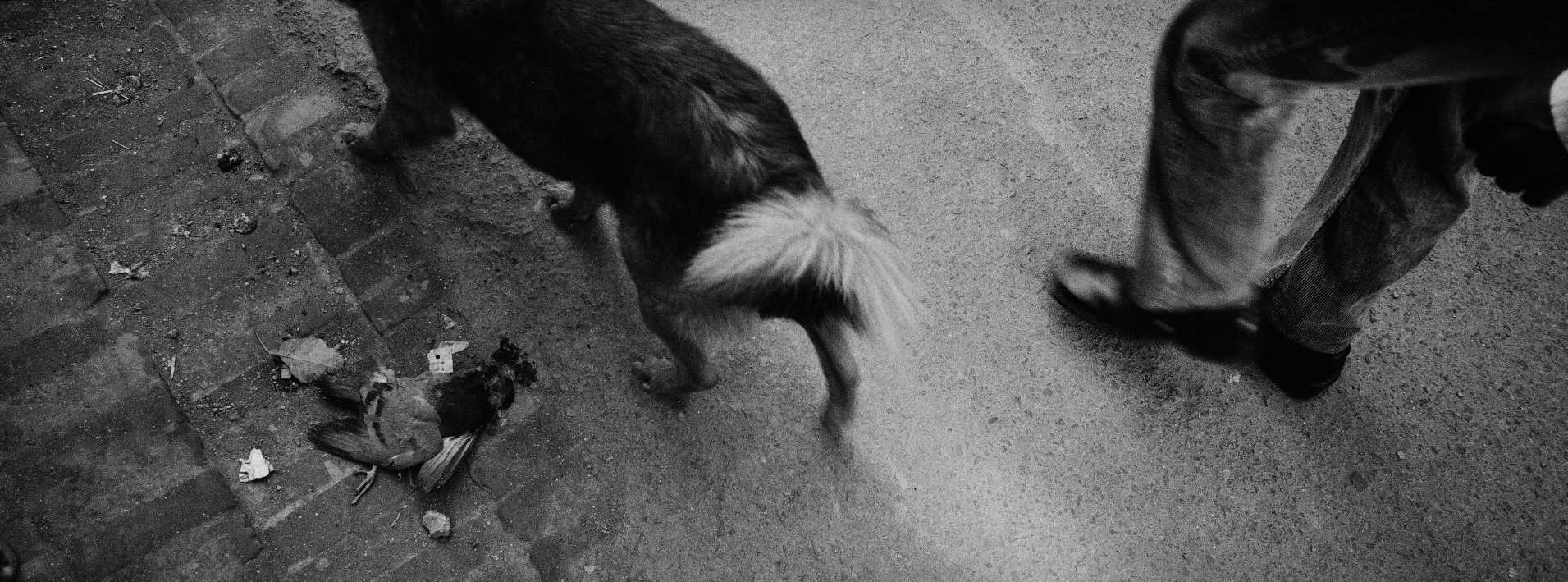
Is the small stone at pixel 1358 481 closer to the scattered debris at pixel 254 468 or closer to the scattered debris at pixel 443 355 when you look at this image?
the scattered debris at pixel 443 355

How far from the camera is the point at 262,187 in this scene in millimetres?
2611

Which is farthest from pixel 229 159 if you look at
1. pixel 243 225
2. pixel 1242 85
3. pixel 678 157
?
pixel 1242 85

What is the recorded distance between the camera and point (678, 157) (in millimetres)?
1793

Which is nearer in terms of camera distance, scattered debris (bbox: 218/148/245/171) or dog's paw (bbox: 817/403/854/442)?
dog's paw (bbox: 817/403/854/442)

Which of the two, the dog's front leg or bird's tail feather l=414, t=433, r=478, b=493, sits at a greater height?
the dog's front leg

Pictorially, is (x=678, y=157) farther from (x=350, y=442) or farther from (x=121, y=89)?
(x=121, y=89)

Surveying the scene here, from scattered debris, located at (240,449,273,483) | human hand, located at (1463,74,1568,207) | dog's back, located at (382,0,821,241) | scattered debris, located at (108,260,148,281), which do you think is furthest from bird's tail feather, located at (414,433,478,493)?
human hand, located at (1463,74,1568,207)

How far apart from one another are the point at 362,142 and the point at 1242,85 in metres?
2.39

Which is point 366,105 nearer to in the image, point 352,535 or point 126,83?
point 126,83

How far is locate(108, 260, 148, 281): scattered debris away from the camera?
245 centimetres

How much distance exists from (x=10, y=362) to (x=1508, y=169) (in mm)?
3519

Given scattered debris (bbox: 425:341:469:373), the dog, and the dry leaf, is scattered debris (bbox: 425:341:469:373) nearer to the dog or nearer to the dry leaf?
the dry leaf

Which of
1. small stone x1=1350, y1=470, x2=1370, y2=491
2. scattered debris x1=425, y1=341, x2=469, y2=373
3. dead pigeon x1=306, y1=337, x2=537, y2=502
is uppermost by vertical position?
small stone x1=1350, y1=470, x2=1370, y2=491

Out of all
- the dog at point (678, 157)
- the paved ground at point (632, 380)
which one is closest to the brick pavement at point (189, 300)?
the paved ground at point (632, 380)
